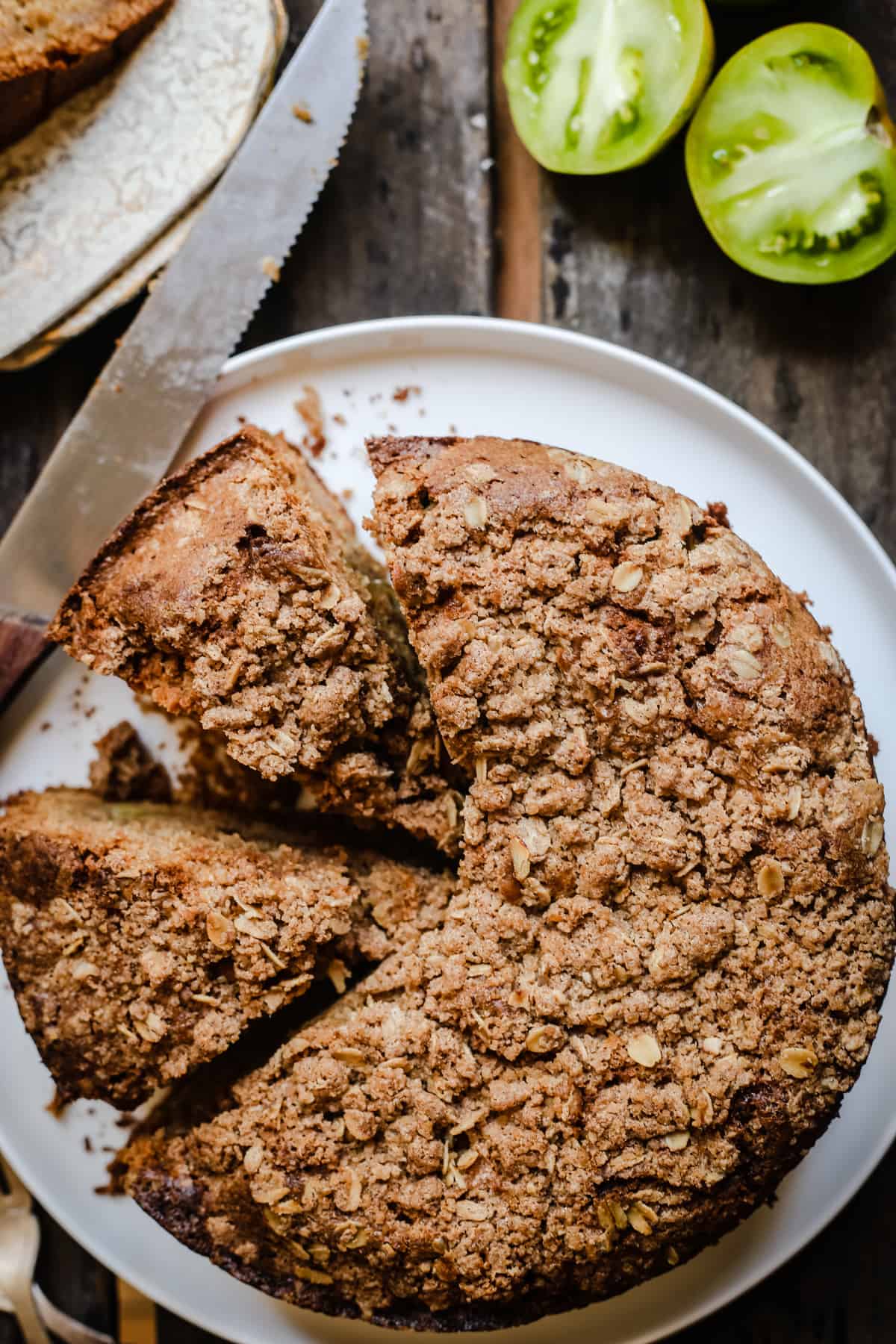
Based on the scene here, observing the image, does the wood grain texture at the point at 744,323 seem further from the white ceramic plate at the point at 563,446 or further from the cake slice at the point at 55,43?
the cake slice at the point at 55,43

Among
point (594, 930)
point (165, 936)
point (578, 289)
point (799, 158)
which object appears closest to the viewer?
point (594, 930)

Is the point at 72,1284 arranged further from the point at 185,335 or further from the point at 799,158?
the point at 799,158

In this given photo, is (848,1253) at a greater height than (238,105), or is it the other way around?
(238,105)

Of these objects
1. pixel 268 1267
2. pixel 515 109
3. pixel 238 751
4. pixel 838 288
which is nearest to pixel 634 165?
pixel 515 109

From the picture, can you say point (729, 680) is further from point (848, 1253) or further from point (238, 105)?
point (238, 105)

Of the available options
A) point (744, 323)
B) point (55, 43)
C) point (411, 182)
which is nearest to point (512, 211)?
point (411, 182)

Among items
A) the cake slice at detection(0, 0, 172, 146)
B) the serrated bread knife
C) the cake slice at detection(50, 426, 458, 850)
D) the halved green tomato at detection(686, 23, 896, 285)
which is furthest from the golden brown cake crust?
the cake slice at detection(0, 0, 172, 146)
